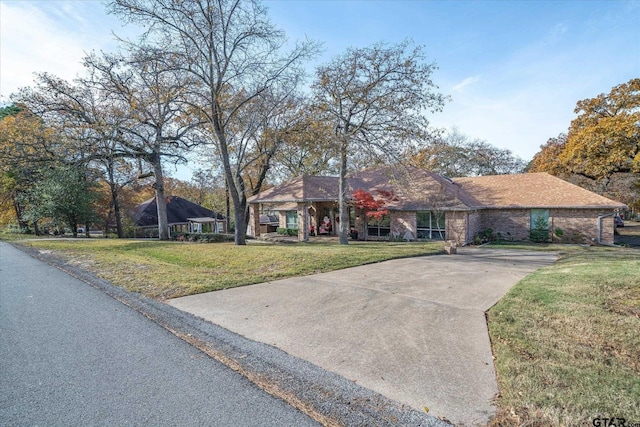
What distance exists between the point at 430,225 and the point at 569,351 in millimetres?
17279

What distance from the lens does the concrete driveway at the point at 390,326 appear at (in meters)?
3.37

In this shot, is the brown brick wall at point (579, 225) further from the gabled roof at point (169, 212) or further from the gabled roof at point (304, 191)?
the gabled roof at point (169, 212)

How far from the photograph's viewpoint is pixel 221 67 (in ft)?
49.9

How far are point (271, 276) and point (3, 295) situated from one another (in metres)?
5.84

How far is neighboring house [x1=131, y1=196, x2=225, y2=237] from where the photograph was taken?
34500mm

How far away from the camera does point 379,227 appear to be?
2262 cm

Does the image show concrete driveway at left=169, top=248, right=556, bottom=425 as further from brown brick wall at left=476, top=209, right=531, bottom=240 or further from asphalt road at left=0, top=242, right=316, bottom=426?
brown brick wall at left=476, top=209, right=531, bottom=240

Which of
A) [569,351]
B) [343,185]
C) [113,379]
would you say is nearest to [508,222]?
[343,185]

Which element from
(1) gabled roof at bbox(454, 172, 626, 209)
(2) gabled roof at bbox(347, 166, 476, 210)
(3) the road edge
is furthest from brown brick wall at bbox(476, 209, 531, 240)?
(3) the road edge

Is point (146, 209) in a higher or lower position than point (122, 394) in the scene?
higher

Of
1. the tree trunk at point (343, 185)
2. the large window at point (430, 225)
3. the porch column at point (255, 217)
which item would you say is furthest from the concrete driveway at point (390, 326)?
the porch column at point (255, 217)

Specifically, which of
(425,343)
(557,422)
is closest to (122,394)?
(425,343)

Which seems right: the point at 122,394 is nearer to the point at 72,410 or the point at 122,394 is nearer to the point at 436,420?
the point at 72,410

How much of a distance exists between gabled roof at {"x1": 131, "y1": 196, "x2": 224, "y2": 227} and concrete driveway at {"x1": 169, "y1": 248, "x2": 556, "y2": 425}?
30.6m
